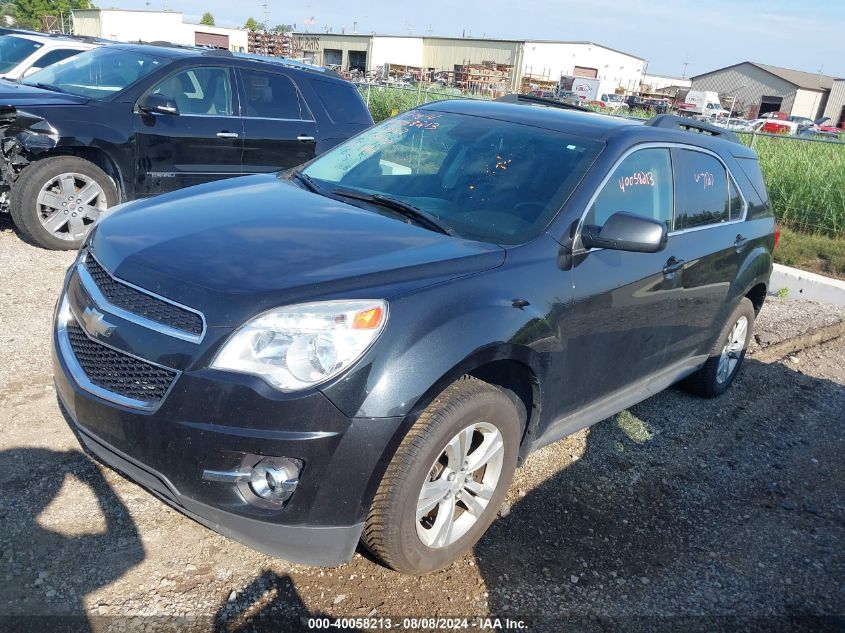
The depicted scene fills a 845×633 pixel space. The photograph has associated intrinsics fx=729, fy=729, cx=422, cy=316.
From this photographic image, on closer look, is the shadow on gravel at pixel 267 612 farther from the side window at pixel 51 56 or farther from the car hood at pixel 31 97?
the side window at pixel 51 56

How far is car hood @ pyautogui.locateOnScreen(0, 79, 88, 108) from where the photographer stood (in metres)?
6.35

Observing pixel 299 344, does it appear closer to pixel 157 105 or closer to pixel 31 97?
pixel 157 105

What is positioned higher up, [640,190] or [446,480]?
[640,190]

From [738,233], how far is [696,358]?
0.86 metres

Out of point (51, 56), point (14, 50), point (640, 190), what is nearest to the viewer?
point (640, 190)

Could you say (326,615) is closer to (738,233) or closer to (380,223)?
(380,223)

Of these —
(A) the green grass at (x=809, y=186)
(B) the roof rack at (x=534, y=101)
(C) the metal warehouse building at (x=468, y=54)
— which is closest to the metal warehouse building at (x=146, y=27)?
(C) the metal warehouse building at (x=468, y=54)

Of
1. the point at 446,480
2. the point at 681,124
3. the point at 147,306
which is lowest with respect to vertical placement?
the point at 446,480

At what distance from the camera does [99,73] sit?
7.23 metres

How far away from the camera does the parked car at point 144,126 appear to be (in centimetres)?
640

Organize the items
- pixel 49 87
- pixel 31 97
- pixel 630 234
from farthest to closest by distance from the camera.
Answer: pixel 49 87 < pixel 31 97 < pixel 630 234

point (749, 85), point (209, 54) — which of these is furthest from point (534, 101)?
point (749, 85)

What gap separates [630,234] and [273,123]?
5229mm

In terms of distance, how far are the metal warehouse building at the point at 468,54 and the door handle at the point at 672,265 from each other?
209 ft
